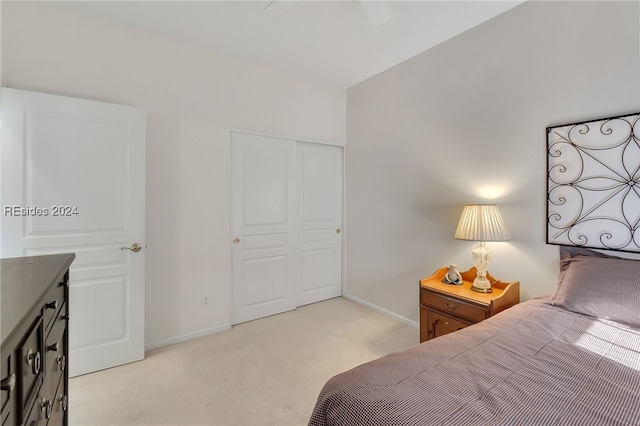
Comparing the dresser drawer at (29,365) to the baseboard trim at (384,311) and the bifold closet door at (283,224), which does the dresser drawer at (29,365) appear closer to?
Answer: the bifold closet door at (283,224)

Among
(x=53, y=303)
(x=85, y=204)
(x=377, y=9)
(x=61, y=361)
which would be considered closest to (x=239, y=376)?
(x=61, y=361)

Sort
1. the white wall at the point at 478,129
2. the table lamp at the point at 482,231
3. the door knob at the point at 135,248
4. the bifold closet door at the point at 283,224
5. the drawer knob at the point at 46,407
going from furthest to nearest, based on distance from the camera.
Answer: the bifold closet door at the point at 283,224
the door knob at the point at 135,248
the table lamp at the point at 482,231
the white wall at the point at 478,129
the drawer knob at the point at 46,407

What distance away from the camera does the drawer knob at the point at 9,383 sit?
1.90 ft

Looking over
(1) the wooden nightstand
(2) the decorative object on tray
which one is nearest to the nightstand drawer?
(1) the wooden nightstand

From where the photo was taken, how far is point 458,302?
208 centimetres

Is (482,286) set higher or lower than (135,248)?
lower

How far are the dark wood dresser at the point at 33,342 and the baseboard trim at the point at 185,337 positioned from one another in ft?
4.20

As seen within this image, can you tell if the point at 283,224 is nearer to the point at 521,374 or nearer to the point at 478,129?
the point at 478,129

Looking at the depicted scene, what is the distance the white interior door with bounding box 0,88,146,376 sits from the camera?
1916 mm

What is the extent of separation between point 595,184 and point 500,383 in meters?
1.60

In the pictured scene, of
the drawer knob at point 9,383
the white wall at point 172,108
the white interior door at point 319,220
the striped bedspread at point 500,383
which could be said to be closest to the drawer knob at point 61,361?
the drawer knob at point 9,383

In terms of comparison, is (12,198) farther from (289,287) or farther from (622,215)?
(622,215)

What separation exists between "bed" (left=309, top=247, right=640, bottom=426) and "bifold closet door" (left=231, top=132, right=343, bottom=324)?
2202 millimetres

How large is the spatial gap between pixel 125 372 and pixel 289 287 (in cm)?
169
